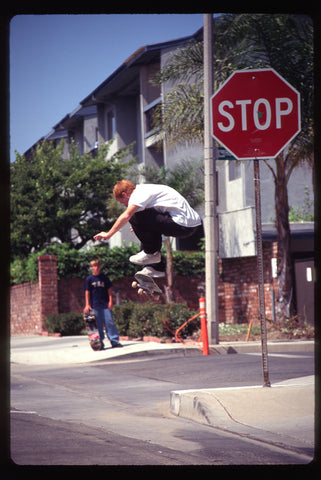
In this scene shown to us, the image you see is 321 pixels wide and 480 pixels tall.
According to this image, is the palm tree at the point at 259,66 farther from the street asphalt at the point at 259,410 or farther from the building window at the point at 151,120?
the street asphalt at the point at 259,410

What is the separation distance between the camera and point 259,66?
34.0 feet

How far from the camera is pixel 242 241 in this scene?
83.5 ft

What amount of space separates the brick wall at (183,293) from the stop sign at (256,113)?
1920 cm

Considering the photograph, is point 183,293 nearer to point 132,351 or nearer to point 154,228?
point 132,351

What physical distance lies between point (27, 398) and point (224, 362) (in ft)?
12.9

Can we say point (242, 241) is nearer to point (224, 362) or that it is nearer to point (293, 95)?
point (224, 362)

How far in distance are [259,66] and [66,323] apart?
15241 millimetres

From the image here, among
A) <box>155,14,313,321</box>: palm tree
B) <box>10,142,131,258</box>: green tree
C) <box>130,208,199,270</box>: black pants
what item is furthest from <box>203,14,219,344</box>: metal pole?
<box>10,142,131,258</box>: green tree

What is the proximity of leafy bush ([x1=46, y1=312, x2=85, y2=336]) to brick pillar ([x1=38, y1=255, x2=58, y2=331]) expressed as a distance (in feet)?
3.06

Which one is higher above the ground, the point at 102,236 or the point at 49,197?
the point at 49,197

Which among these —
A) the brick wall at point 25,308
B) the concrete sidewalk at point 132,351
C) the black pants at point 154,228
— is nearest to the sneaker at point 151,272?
the black pants at point 154,228

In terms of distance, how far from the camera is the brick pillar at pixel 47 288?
78.6 ft

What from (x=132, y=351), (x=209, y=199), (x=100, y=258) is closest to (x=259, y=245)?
(x=209, y=199)
